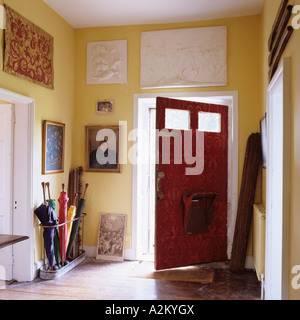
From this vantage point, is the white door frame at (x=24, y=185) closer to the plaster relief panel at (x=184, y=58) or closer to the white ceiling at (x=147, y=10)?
the white ceiling at (x=147, y=10)

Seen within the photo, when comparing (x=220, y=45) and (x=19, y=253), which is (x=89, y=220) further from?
(x=220, y=45)

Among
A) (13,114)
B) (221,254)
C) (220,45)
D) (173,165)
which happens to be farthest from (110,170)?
(220,45)

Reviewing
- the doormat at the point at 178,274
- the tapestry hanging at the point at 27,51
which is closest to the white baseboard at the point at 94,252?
the doormat at the point at 178,274

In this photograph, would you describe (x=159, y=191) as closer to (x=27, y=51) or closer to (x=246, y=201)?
(x=246, y=201)

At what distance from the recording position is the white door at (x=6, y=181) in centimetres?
362

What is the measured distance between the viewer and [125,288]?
3.49 metres

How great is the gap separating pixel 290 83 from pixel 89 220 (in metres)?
3.42

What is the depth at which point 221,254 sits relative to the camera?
4.33m

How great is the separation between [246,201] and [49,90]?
2.81m

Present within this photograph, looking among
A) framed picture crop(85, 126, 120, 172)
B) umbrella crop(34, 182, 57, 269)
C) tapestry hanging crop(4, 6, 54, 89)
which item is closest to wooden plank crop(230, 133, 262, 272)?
framed picture crop(85, 126, 120, 172)

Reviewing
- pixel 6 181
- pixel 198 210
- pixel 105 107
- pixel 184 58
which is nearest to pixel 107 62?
pixel 105 107

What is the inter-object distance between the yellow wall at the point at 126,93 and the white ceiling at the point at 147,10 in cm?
12

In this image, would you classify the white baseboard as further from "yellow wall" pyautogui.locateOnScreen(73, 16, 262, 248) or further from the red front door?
the red front door

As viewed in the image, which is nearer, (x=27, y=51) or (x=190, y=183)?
(x=27, y=51)
